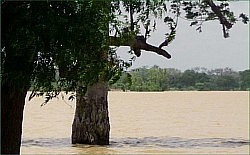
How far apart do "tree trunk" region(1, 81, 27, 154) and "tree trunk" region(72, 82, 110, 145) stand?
9.64m

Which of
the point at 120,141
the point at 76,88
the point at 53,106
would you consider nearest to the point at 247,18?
the point at 120,141

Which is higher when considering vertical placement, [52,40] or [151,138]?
[52,40]

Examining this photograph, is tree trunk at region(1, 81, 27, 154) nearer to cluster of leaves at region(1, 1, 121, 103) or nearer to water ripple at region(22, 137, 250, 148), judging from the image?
cluster of leaves at region(1, 1, 121, 103)

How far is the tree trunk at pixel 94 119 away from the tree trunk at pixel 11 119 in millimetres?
9640

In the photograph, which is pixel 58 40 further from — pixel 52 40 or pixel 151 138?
pixel 151 138

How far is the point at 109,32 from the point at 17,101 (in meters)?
0.89

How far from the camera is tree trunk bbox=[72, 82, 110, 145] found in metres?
15.3

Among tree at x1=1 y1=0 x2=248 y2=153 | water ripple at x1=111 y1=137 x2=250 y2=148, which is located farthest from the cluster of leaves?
water ripple at x1=111 y1=137 x2=250 y2=148

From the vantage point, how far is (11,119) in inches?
215

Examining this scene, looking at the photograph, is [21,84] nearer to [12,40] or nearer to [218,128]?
[12,40]

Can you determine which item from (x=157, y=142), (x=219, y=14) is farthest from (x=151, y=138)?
(x=219, y=14)

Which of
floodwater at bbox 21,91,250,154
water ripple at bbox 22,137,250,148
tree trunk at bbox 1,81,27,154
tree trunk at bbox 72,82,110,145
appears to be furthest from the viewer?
water ripple at bbox 22,137,250,148

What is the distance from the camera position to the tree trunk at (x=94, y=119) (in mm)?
15305

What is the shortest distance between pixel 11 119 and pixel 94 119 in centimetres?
988
